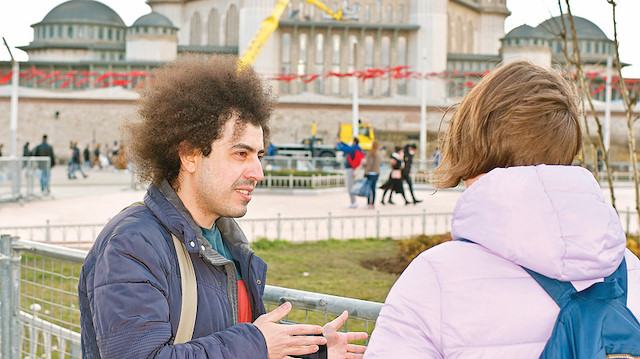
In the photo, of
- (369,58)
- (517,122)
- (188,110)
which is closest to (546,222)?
(517,122)

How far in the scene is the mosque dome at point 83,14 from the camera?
54.8 metres

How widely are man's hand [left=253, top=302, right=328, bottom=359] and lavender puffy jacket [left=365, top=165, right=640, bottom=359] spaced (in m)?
0.44

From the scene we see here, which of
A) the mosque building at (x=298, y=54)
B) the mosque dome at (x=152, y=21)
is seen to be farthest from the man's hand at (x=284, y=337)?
the mosque dome at (x=152, y=21)

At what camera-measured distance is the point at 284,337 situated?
1.78 metres

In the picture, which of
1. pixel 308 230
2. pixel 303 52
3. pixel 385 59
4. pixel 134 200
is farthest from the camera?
pixel 385 59

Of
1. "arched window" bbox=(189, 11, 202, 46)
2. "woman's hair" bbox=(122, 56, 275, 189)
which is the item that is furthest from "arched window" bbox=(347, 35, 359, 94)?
"woman's hair" bbox=(122, 56, 275, 189)

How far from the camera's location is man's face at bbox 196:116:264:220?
1.97 meters

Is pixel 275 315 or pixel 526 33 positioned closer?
pixel 275 315

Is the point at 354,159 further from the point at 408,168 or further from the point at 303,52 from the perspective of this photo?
the point at 303,52

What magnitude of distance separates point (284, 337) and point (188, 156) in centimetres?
59

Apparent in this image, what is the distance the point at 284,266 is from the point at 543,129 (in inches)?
278

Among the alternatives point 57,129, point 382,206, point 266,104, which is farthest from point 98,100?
point 266,104

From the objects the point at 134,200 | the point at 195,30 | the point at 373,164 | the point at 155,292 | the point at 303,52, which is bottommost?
the point at 134,200

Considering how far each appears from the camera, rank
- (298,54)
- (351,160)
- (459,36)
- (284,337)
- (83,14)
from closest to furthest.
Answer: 1. (284,337)
2. (351,160)
3. (298,54)
4. (459,36)
5. (83,14)
